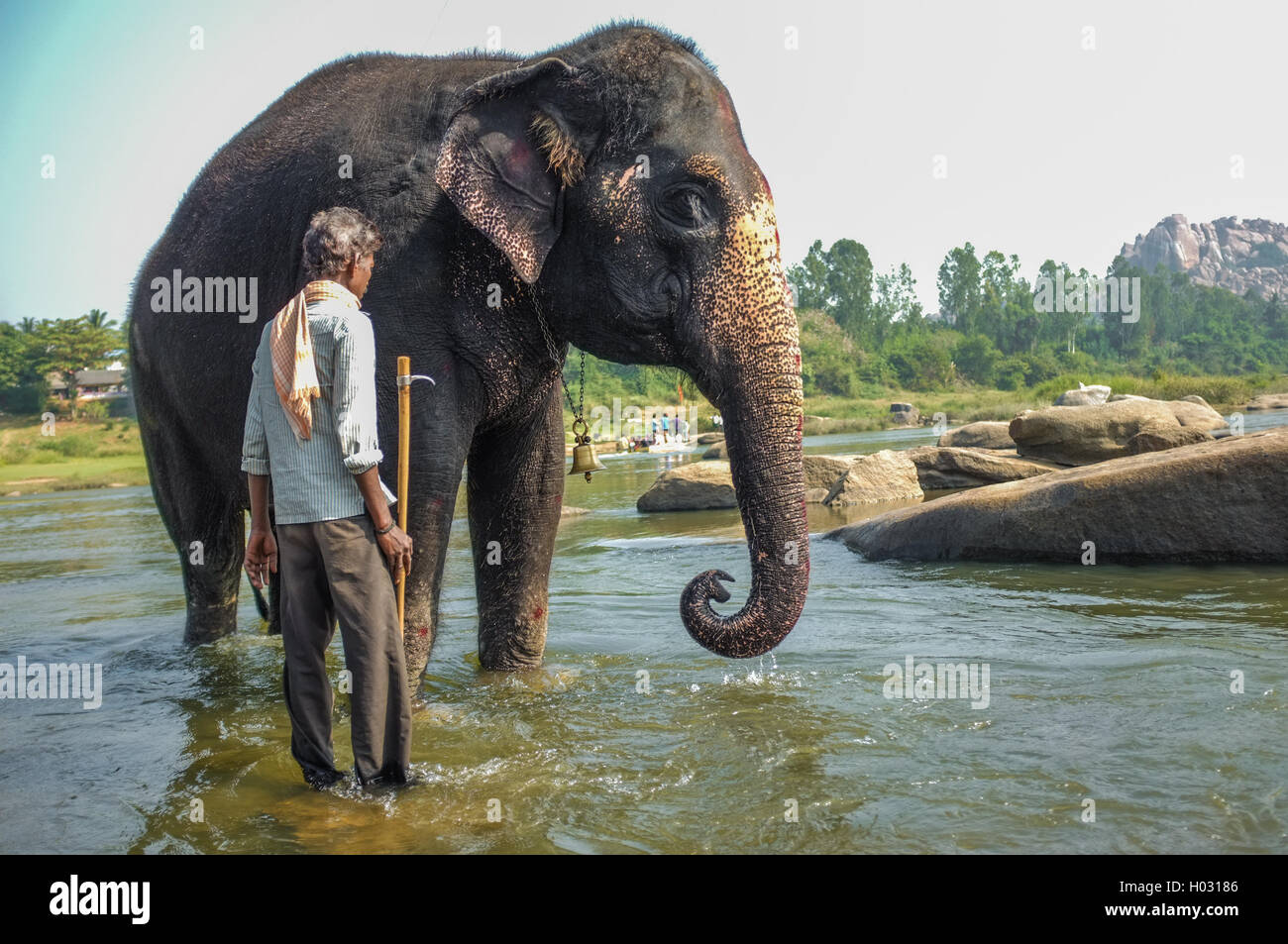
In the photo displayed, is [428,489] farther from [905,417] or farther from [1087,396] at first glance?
[905,417]

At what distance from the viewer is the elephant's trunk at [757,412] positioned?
444 centimetres

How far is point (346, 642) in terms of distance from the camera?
12.9 ft

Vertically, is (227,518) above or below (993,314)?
below

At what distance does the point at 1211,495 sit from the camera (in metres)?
8.09

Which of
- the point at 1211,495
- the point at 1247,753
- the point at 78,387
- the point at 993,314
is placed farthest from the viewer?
the point at 993,314

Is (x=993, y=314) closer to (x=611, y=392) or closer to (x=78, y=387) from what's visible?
(x=611, y=392)

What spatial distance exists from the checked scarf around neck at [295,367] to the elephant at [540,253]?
2.97 feet

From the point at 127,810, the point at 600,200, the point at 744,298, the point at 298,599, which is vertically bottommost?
the point at 127,810

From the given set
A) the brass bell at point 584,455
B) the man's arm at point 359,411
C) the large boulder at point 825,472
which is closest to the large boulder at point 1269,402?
the large boulder at point 825,472

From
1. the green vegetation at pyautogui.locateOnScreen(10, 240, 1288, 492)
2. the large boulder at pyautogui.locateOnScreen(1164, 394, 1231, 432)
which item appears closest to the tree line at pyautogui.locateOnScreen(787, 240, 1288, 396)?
the green vegetation at pyautogui.locateOnScreen(10, 240, 1288, 492)

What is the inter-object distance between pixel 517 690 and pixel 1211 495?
5202mm

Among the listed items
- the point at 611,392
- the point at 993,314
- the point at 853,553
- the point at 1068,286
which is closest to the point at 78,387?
the point at 611,392

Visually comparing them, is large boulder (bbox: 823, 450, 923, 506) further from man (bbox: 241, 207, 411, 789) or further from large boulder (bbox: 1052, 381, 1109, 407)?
large boulder (bbox: 1052, 381, 1109, 407)

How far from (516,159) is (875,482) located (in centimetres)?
1010
